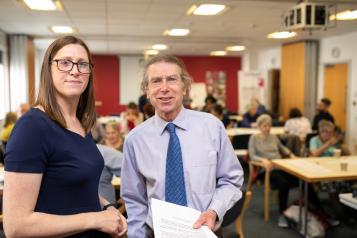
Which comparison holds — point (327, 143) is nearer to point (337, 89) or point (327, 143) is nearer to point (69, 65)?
point (69, 65)

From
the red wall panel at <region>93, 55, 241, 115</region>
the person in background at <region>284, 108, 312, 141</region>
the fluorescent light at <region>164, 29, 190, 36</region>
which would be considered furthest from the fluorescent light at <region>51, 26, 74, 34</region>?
the red wall panel at <region>93, 55, 241, 115</region>

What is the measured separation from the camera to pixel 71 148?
3.90ft

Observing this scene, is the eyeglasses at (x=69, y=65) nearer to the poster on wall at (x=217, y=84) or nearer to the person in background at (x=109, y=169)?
the person in background at (x=109, y=169)

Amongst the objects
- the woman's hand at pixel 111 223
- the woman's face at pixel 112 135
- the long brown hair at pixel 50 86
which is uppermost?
the long brown hair at pixel 50 86

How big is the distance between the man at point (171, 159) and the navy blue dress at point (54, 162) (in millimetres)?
378

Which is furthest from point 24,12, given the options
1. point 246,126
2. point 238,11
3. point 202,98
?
point 202,98

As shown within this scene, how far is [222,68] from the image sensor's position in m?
15.6

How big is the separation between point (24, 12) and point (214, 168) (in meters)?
5.66

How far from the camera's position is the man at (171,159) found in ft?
5.22

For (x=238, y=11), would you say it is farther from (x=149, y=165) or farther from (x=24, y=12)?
(x=149, y=165)

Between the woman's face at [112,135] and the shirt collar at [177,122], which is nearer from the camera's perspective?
the shirt collar at [177,122]

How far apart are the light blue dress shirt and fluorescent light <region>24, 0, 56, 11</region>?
4437mm

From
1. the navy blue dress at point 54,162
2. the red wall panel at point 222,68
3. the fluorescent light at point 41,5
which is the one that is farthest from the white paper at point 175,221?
the red wall panel at point 222,68

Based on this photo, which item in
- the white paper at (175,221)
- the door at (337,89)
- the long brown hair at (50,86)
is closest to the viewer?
the long brown hair at (50,86)
